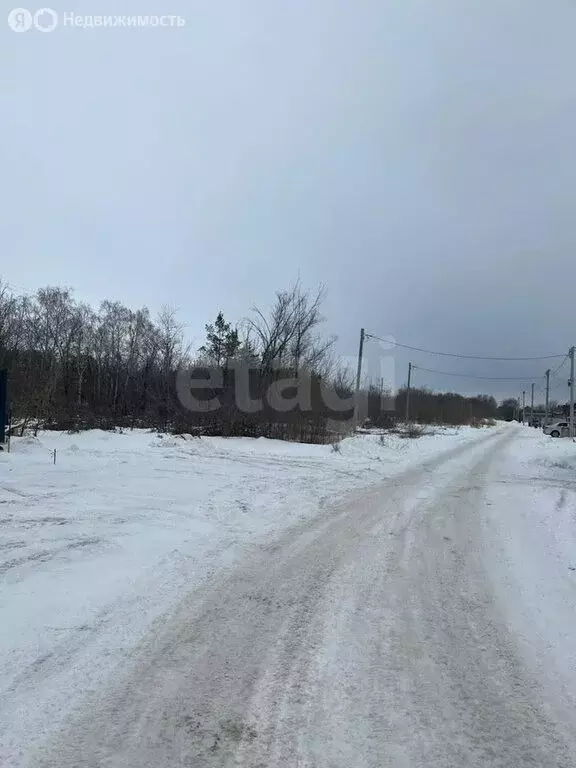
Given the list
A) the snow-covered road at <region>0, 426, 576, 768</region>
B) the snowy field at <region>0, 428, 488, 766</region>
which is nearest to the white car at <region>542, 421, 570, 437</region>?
the snowy field at <region>0, 428, 488, 766</region>

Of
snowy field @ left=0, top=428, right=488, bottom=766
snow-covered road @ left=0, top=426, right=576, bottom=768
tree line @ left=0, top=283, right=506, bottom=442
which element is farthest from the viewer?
tree line @ left=0, top=283, right=506, bottom=442

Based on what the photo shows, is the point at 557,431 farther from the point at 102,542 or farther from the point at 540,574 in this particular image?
the point at 102,542

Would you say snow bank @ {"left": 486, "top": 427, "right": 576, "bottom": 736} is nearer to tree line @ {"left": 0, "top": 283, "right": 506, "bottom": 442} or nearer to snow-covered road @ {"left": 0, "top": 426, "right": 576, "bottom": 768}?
snow-covered road @ {"left": 0, "top": 426, "right": 576, "bottom": 768}

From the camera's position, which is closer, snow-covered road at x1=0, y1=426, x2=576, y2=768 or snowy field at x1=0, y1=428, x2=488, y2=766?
snow-covered road at x1=0, y1=426, x2=576, y2=768

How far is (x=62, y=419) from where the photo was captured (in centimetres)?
2412

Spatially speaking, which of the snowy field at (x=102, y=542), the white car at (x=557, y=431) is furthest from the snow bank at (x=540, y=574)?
the white car at (x=557, y=431)

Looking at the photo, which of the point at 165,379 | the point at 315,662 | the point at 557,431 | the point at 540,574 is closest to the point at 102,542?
the point at 315,662

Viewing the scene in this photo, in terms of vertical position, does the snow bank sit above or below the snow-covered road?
above

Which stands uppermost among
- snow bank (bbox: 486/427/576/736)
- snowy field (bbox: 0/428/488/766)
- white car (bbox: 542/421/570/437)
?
white car (bbox: 542/421/570/437)

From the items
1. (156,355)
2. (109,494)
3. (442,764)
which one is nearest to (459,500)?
(109,494)

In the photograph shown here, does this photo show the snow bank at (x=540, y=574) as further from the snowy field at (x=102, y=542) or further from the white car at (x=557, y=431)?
the white car at (x=557, y=431)

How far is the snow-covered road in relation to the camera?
2.52 m

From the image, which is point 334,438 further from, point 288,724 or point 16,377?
point 288,724

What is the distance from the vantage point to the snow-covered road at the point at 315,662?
252cm
